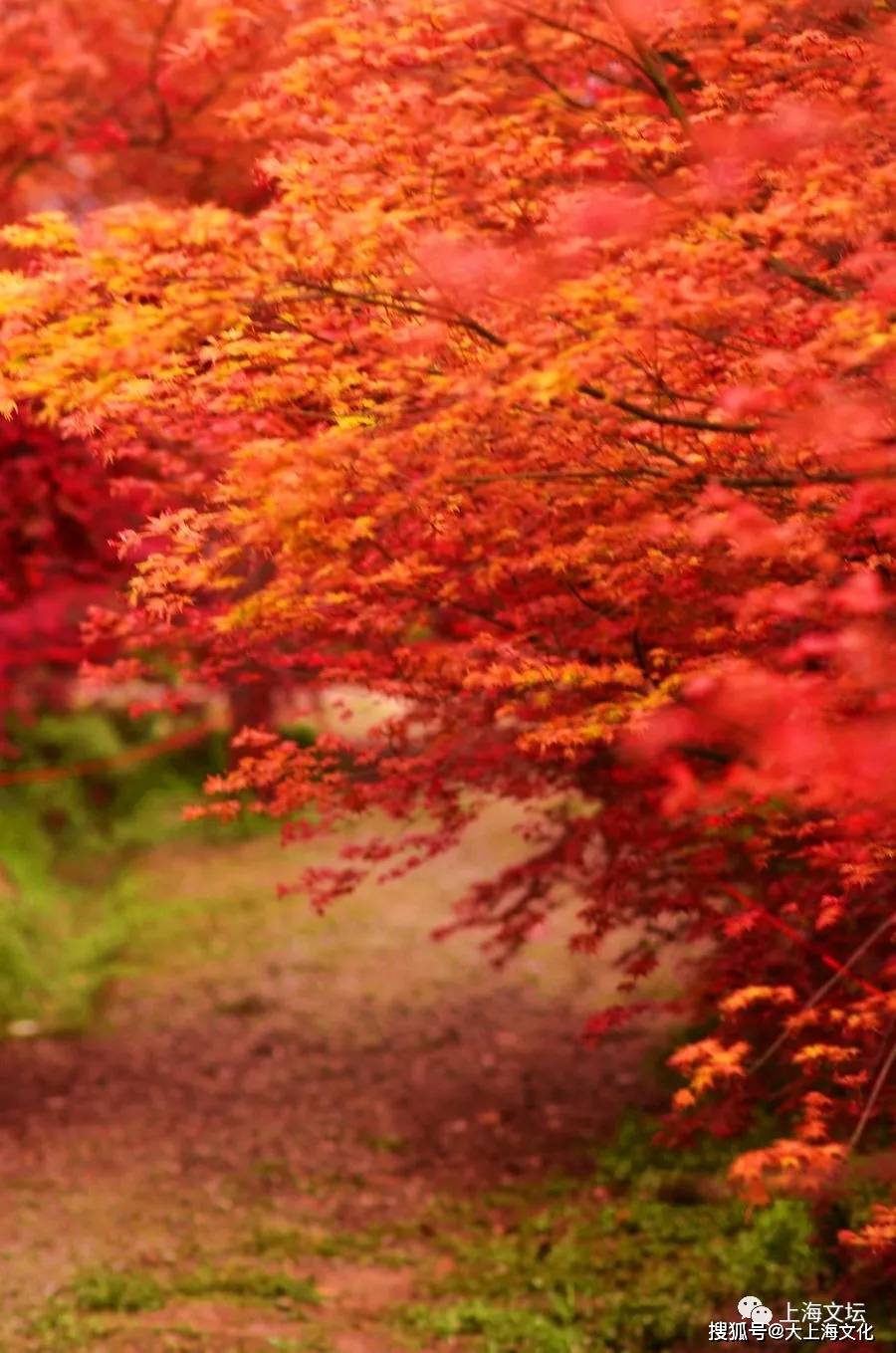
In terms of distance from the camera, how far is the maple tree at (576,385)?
3.99 meters

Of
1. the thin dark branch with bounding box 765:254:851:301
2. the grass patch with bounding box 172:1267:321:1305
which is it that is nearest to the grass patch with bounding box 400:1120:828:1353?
the grass patch with bounding box 172:1267:321:1305

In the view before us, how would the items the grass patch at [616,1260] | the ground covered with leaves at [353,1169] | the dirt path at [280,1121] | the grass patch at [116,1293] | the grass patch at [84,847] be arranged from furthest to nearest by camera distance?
the grass patch at [84,847]
the dirt path at [280,1121]
the grass patch at [116,1293]
the ground covered with leaves at [353,1169]
the grass patch at [616,1260]

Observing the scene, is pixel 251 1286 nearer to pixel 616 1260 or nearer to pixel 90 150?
pixel 616 1260

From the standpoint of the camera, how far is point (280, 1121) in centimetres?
901

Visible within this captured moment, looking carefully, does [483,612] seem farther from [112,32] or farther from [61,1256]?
[112,32]

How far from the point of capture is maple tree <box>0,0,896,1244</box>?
3.99 meters

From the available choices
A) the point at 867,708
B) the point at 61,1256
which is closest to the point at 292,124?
the point at 867,708

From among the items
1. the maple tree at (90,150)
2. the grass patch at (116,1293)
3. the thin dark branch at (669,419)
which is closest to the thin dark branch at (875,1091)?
the thin dark branch at (669,419)

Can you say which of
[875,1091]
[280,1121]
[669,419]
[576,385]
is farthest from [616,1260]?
[576,385]

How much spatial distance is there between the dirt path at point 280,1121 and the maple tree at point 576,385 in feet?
8.13

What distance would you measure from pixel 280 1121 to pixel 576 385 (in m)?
6.21

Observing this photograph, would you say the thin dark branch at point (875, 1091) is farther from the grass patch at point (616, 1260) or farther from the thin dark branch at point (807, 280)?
the thin dark branch at point (807, 280)

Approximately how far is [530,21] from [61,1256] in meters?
5.35

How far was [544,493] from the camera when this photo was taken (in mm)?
4449
